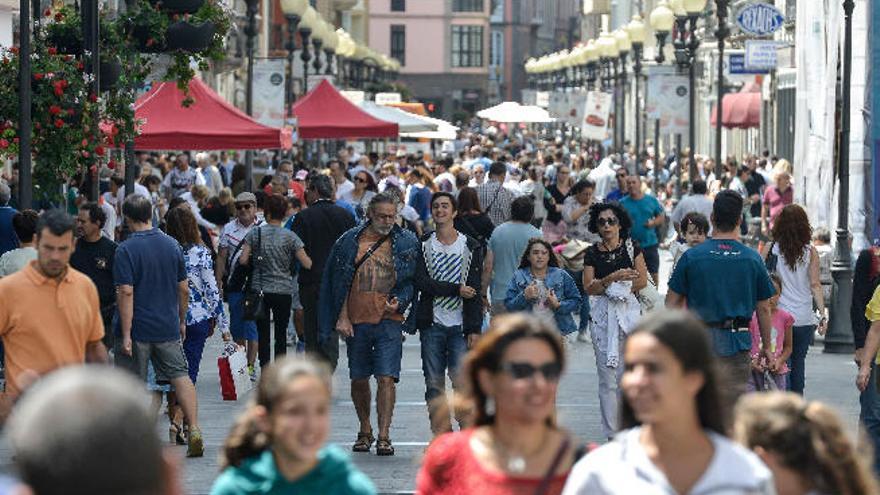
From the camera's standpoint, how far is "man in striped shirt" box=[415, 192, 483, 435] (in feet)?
45.2

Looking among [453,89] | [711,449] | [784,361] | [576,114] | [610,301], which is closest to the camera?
[711,449]

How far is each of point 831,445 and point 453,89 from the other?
16096 centimetres

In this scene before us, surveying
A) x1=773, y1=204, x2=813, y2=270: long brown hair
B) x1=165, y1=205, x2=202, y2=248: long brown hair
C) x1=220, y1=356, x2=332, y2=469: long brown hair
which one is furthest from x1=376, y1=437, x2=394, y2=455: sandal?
x1=220, y1=356, x2=332, y2=469: long brown hair

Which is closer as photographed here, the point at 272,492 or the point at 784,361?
the point at 272,492

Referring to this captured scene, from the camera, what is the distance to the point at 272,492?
5.58 m

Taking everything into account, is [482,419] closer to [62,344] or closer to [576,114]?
[62,344]

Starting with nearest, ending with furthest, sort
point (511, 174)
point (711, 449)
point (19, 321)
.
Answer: point (711, 449) → point (19, 321) → point (511, 174)

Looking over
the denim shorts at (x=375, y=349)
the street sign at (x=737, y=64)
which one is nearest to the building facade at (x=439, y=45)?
the street sign at (x=737, y=64)

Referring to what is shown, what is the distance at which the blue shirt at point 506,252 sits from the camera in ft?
55.0

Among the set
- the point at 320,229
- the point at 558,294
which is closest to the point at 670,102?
the point at 320,229

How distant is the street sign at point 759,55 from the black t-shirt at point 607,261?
816 inches

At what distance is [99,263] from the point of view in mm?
13898

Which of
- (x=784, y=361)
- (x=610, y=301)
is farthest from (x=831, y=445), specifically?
(x=610, y=301)

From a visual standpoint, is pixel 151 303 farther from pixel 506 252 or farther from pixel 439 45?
pixel 439 45
